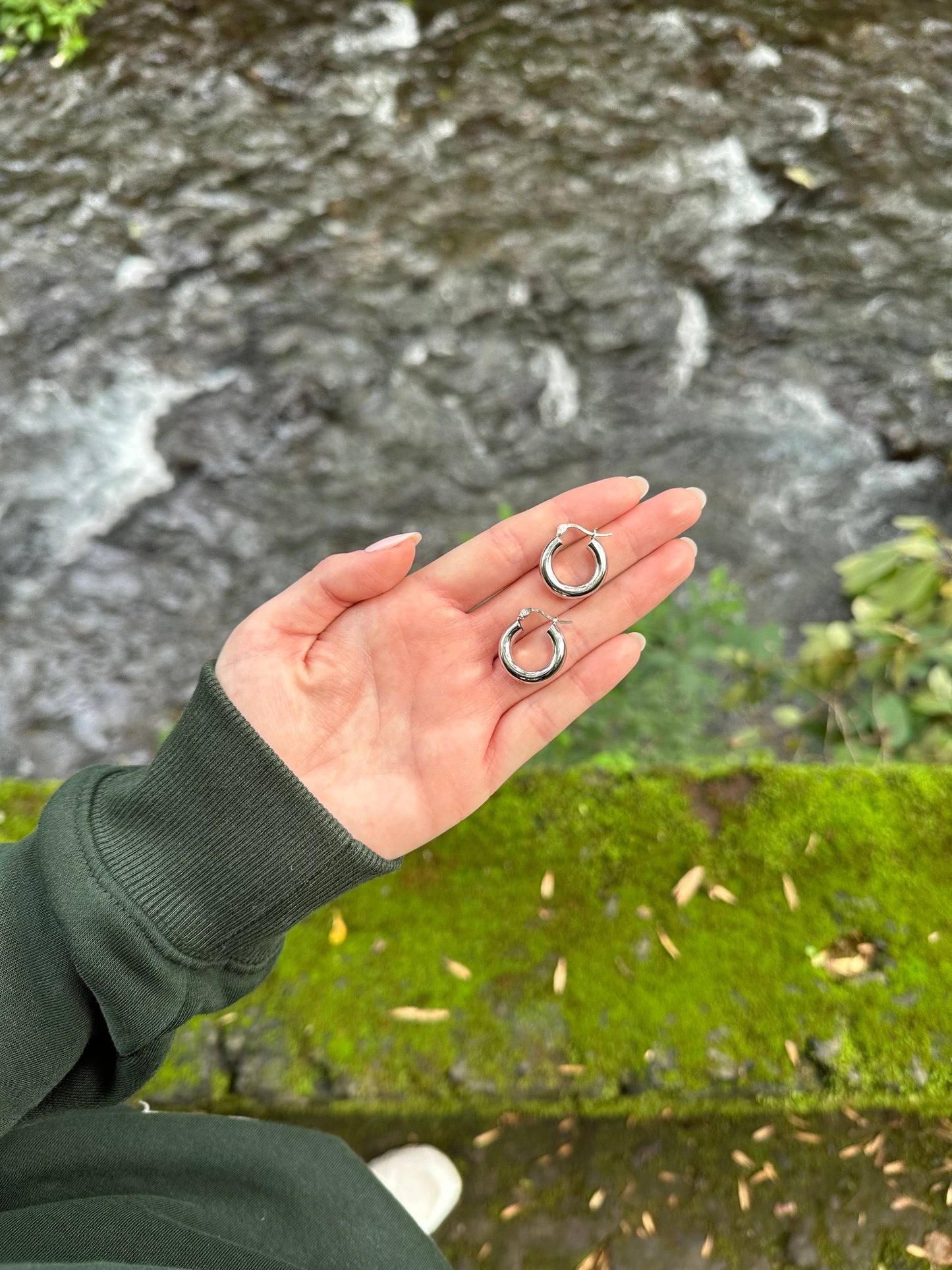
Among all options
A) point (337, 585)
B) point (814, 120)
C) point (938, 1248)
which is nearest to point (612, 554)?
point (337, 585)

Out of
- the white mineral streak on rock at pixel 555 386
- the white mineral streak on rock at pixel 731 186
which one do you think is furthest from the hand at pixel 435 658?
the white mineral streak on rock at pixel 731 186

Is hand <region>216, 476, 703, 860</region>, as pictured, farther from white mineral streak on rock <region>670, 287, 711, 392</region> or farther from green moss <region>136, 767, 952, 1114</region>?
white mineral streak on rock <region>670, 287, 711, 392</region>

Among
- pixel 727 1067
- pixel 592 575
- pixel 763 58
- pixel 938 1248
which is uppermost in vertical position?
pixel 763 58

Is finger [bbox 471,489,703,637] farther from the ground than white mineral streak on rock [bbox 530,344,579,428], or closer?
farther from the ground

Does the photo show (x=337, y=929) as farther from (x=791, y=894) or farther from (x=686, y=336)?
(x=686, y=336)

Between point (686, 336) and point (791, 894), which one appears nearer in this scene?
point (791, 894)

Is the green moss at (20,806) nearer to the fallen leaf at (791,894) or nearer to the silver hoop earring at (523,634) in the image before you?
the silver hoop earring at (523,634)

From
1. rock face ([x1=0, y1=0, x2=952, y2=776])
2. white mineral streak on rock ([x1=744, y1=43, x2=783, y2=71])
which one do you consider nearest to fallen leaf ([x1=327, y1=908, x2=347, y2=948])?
rock face ([x1=0, y1=0, x2=952, y2=776])

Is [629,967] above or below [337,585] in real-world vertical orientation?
below
